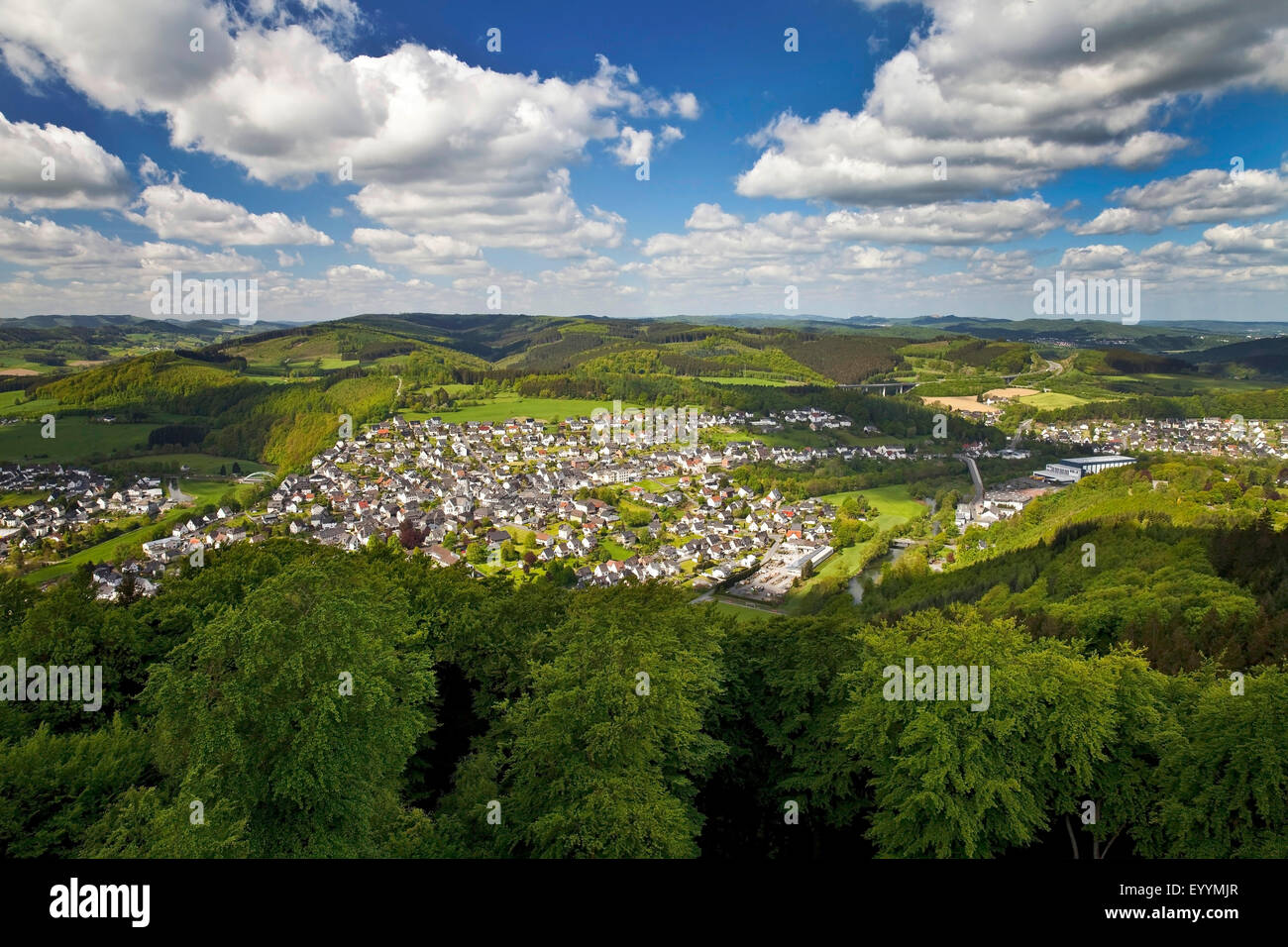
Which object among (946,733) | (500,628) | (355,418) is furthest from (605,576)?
(355,418)

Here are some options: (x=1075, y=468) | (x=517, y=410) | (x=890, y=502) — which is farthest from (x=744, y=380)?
(x=890, y=502)

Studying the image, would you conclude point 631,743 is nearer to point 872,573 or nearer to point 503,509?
point 872,573

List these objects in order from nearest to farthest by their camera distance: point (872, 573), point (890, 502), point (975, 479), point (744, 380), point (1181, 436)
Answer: point (872, 573) < point (890, 502) < point (975, 479) < point (1181, 436) < point (744, 380)

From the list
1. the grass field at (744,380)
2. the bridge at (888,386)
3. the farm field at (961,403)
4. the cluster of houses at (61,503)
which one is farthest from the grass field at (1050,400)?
the cluster of houses at (61,503)

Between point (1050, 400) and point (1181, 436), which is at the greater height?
point (1050, 400)

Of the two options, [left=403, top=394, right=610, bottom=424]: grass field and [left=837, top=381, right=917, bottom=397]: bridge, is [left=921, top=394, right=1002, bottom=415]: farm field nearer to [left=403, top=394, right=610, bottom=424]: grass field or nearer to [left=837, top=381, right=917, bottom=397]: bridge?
[left=837, top=381, right=917, bottom=397]: bridge

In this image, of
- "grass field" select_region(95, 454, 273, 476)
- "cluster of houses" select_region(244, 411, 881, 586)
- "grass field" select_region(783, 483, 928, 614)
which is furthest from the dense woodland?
"grass field" select_region(95, 454, 273, 476)
